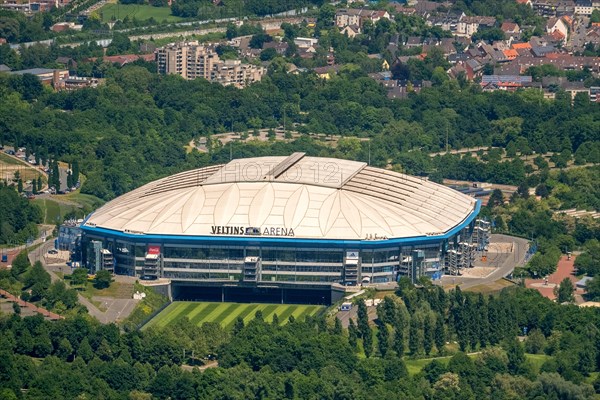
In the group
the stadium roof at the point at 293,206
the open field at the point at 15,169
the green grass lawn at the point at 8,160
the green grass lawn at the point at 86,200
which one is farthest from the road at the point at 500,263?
the green grass lawn at the point at 8,160

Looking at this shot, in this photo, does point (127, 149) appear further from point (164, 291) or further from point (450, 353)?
point (450, 353)

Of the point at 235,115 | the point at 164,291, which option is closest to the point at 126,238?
the point at 164,291

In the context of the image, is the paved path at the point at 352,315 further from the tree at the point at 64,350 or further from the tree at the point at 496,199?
the tree at the point at 496,199

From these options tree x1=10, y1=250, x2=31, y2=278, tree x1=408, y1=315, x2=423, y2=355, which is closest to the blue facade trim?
tree x1=10, y1=250, x2=31, y2=278

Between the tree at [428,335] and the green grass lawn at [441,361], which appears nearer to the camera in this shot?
the green grass lawn at [441,361]

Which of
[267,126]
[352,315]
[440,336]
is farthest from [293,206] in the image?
[267,126]

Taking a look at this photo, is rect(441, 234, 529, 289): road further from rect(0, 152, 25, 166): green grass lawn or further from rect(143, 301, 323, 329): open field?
rect(0, 152, 25, 166): green grass lawn
